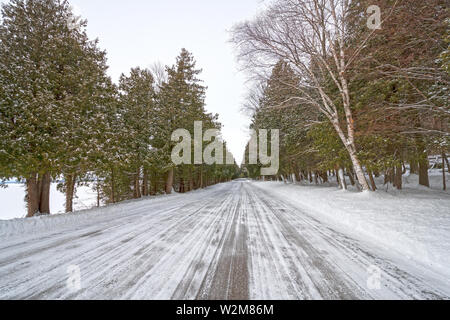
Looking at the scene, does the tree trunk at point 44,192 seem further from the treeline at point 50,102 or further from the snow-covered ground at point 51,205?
the snow-covered ground at point 51,205

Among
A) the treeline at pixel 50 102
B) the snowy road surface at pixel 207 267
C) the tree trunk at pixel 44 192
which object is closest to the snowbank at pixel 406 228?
the snowy road surface at pixel 207 267

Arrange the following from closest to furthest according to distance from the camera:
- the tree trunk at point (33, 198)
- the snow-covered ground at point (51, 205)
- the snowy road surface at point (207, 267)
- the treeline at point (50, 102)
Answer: the snowy road surface at point (207, 267) < the treeline at point (50, 102) < the tree trunk at point (33, 198) < the snow-covered ground at point (51, 205)

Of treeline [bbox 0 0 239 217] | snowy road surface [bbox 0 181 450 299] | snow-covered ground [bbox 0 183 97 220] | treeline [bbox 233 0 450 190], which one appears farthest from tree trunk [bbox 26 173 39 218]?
treeline [bbox 233 0 450 190]

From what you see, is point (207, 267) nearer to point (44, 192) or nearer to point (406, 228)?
point (406, 228)

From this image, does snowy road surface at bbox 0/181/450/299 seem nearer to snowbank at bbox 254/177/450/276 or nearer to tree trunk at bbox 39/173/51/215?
snowbank at bbox 254/177/450/276

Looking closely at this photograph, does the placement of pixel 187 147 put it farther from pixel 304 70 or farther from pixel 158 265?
pixel 158 265

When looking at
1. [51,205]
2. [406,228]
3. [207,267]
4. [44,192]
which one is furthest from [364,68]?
[51,205]

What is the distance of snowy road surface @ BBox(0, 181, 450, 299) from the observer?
1872 millimetres

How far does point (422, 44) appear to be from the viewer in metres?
6.05

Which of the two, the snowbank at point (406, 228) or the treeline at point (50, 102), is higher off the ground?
the treeline at point (50, 102)

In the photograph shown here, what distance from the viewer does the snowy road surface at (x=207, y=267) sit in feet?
6.14

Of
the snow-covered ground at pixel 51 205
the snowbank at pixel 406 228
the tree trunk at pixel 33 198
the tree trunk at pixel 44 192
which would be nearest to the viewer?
the snowbank at pixel 406 228

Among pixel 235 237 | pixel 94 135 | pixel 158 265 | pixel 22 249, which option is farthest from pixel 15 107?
pixel 235 237

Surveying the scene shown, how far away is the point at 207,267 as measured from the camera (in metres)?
2.40
